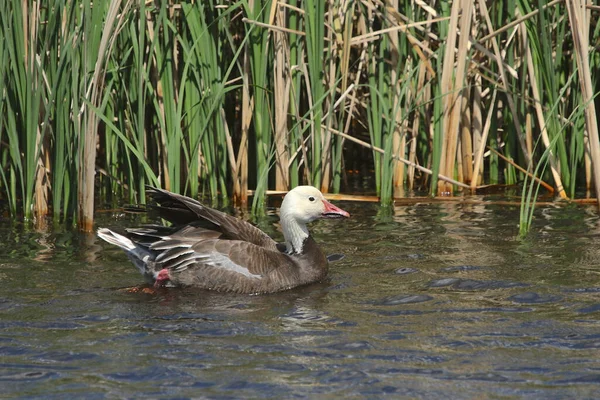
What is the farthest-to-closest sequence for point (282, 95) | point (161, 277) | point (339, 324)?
point (282, 95), point (161, 277), point (339, 324)

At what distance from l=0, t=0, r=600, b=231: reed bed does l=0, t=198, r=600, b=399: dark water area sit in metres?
0.95

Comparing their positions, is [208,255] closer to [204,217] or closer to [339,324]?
[204,217]

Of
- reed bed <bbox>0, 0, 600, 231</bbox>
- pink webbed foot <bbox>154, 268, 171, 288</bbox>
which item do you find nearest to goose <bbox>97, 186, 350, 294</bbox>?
pink webbed foot <bbox>154, 268, 171, 288</bbox>

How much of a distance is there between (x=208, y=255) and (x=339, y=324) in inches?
61.3

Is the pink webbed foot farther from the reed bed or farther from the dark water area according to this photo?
the reed bed

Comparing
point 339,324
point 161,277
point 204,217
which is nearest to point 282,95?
point 204,217

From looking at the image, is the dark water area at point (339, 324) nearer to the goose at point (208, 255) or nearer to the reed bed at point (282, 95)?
the goose at point (208, 255)

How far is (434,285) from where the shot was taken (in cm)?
744

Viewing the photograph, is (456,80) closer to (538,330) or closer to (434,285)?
(434,285)

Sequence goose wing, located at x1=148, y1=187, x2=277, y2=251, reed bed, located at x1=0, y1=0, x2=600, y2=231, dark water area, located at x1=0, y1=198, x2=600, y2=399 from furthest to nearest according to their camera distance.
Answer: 1. reed bed, located at x1=0, y1=0, x2=600, y2=231
2. goose wing, located at x1=148, y1=187, x2=277, y2=251
3. dark water area, located at x1=0, y1=198, x2=600, y2=399

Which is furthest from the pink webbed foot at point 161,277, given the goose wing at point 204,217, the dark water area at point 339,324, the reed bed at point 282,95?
the reed bed at point 282,95

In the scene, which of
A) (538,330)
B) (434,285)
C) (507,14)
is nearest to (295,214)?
(434,285)

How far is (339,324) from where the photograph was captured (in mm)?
6496

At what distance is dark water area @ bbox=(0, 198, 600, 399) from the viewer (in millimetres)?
5352
